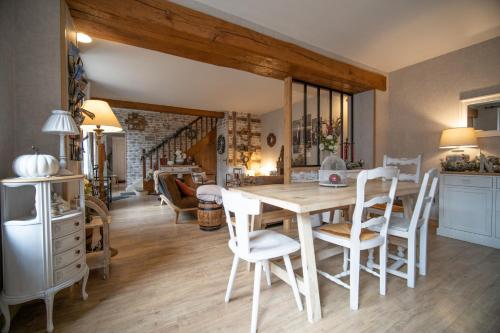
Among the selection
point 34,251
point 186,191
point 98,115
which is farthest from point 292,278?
point 186,191

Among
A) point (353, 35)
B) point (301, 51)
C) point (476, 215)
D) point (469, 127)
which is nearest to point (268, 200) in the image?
point (301, 51)

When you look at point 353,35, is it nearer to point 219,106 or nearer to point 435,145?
point 435,145

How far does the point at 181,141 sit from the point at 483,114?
8.20 meters

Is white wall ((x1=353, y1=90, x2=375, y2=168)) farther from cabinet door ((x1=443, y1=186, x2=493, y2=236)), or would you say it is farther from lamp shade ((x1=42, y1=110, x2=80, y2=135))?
lamp shade ((x1=42, y1=110, x2=80, y2=135))

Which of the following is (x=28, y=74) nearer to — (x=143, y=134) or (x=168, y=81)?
(x=168, y=81)

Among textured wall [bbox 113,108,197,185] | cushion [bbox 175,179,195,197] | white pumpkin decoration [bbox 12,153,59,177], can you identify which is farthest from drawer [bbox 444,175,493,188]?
textured wall [bbox 113,108,197,185]

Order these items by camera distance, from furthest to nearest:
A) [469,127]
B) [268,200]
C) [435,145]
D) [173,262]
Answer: [435,145] < [469,127] < [173,262] < [268,200]

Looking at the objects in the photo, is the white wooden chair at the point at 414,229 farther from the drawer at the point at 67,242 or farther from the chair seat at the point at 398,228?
the drawer at the point at 67,242

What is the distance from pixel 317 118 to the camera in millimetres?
3865

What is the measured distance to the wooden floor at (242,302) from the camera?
4.83 feet

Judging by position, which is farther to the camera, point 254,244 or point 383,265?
point 383,265

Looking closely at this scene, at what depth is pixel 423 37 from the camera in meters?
2.98

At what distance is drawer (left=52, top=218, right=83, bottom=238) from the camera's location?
4.75 feet

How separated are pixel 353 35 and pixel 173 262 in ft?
11.6
